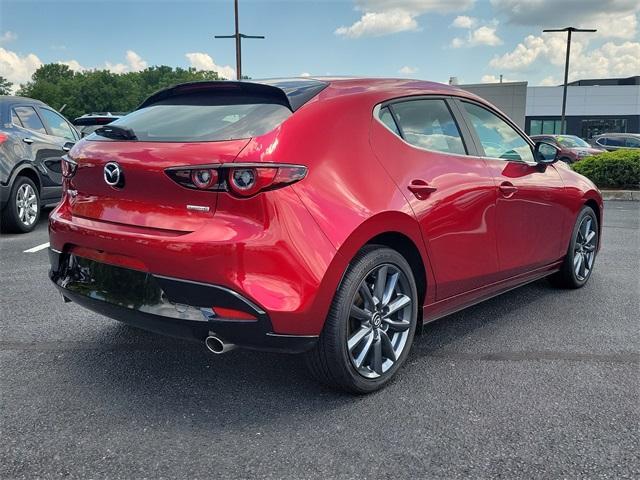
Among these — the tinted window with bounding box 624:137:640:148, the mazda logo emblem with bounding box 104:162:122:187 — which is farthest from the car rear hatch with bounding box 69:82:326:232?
the tinted window with bounding box 624:137:640:148

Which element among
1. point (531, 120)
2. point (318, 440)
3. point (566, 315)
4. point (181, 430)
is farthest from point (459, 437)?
point (531, 120)

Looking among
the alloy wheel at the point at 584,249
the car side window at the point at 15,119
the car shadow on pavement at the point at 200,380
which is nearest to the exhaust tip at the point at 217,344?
the car shadow on pavement at the point at 200,380

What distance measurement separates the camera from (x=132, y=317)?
275 centimetres

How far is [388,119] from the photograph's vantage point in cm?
317

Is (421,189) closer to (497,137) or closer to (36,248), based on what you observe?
(497,137)

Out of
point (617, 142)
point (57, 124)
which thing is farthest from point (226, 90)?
point (617, 142)

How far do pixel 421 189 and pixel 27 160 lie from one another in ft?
20.1

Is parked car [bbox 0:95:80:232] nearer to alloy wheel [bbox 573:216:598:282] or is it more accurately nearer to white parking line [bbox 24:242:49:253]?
white parking line [bbox 24:242:49:253]

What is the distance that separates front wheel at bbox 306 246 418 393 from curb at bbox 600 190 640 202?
33.8 feet

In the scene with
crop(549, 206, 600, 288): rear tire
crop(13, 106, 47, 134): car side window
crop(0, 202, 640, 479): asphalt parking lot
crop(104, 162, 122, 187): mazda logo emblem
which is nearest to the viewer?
crop(0, 202, 640, 479): asphalt parking lot

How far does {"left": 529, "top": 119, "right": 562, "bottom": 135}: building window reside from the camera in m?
51.4

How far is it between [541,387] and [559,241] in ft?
5.92

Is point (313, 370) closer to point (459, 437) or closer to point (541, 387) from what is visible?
point (459, 437)

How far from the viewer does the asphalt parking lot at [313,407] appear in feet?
7.86
